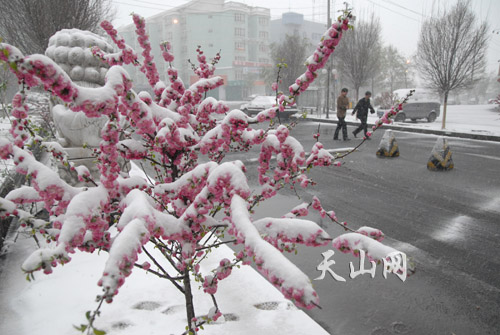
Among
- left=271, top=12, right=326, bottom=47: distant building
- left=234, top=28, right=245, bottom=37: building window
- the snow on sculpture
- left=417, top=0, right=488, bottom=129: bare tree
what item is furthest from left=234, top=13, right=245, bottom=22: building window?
the snow on sculpture

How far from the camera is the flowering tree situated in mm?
967

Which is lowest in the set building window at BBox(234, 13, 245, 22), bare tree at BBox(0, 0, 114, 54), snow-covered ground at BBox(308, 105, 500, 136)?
snow-covered ground at BBox(308, 105, 500, 136)

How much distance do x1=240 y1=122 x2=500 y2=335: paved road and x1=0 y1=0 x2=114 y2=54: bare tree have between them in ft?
29.2

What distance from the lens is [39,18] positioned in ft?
30.8

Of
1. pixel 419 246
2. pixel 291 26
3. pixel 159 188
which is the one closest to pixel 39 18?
pixel 159 188

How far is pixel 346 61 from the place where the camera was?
79.1 ft

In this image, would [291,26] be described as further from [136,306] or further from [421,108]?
[136,306]

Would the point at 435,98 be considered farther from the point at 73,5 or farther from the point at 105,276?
the point at 105,276

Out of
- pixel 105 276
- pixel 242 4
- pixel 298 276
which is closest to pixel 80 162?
pixel 105 276

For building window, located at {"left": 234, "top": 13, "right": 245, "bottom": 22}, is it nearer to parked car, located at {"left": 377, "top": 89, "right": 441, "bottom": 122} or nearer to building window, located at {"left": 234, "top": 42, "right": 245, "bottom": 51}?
building window, located at {"left": 234, "top": 42, "right": 245, "bottom": 51}

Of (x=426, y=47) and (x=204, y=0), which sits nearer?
(x=426, y=47)

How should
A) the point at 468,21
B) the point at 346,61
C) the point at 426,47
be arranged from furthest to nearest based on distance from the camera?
the point at 346,61 < the point at 426,47 < the point at 468,21

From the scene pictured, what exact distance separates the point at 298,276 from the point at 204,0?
73.9 metres

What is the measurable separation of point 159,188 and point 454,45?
56.9 feet
